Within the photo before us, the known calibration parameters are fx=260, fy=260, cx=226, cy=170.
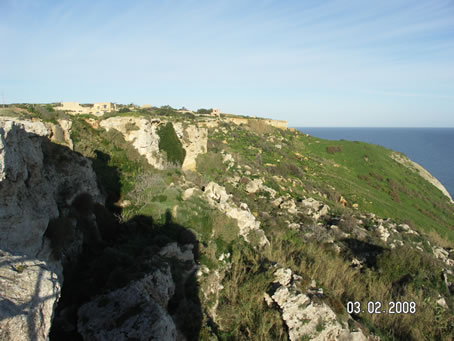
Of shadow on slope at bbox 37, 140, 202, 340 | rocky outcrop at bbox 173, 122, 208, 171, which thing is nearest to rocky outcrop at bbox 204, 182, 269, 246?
shadow on slope at bbox 37, 140, 202, 340

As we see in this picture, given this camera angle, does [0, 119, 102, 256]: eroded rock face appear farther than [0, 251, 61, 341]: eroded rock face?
Yes

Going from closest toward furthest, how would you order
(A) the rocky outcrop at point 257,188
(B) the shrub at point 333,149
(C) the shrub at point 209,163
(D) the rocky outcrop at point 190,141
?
(D) the rocky outcrop at point 190,141 → (A) the rocky outcrop at point 257,188 → (C) the shrub at point 209,163 → (B) the shrub at point 333,149

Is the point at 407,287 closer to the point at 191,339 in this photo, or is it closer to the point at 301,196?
the point at 191,339

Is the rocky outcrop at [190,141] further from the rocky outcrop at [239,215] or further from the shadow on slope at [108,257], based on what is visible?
the shadow on slope at [108,257]

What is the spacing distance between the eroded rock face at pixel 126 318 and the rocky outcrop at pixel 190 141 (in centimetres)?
1784

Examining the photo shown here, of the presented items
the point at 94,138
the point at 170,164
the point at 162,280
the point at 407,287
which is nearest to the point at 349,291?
the point at 407,287

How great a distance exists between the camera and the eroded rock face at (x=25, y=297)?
3.46 meters

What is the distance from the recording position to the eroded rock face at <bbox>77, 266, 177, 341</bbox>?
20.7ft

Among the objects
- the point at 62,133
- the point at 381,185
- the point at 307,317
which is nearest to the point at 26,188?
the point at 62,133

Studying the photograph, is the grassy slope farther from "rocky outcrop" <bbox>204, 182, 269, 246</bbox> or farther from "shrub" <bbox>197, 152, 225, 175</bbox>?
"rocky outcrop" <bbox>204, 182, 269, 246</bbox>

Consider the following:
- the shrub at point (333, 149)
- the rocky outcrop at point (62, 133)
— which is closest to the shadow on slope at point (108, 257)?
the rocky outcrop at point (62, 133)

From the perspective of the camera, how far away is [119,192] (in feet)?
49.4

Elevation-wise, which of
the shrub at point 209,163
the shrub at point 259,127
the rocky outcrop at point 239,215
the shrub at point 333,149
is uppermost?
the shrub at point 259,127

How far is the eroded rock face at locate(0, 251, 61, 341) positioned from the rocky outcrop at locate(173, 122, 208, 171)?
20.4 m
